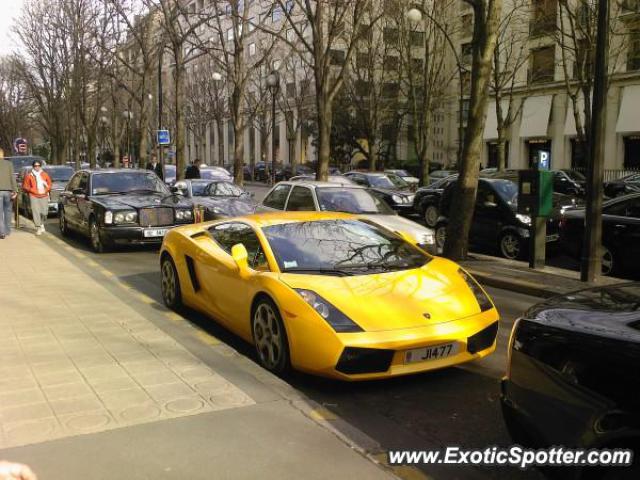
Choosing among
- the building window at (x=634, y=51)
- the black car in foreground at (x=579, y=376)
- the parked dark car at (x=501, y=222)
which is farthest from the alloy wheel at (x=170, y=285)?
the building window at (x=634, y=51)

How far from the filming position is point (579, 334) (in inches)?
111

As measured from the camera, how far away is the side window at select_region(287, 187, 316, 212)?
11101 mm

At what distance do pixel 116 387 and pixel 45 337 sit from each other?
5.70 feet

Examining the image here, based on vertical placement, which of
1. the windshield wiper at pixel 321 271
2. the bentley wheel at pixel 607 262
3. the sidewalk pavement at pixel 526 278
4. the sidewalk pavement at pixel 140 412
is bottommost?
the sidewalk pavement at pixel 526 278

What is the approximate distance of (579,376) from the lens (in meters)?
2.73

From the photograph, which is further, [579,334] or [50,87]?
[50,87]

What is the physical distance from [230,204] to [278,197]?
2.00 m

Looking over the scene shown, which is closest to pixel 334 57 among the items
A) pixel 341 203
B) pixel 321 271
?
pixel 341 203

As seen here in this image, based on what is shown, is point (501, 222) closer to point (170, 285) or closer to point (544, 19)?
point (170, 285)

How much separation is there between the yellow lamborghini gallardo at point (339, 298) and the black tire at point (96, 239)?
6205 mm

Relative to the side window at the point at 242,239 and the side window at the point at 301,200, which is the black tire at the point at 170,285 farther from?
the side window at the point at 301,200

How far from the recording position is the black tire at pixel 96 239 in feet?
39.8

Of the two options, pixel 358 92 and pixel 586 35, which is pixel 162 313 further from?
pixel 358 92

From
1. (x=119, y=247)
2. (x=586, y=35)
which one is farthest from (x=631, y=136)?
(x=119, y=247)
